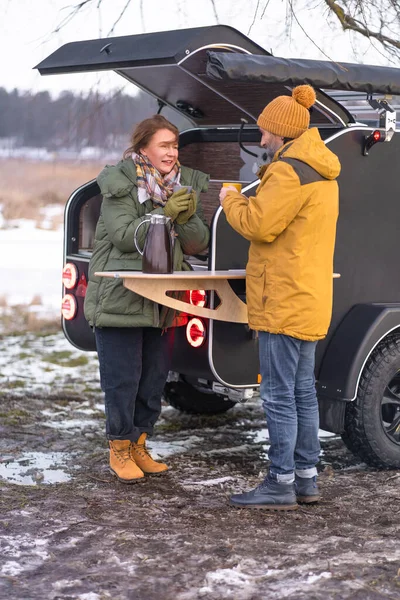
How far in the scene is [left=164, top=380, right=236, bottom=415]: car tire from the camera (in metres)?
6.00

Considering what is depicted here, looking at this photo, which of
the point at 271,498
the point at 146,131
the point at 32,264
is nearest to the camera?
the point at 271,498

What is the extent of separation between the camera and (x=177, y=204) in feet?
14.1

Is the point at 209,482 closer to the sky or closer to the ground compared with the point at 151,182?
closer to the ground

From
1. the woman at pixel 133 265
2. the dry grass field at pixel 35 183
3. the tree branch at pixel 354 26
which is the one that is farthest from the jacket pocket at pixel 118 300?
the dry grass field at pixel 35 183

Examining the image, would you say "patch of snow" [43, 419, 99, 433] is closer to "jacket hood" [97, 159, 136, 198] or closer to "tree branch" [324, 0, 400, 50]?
"jacket hood" [97, 159, 136, 198]

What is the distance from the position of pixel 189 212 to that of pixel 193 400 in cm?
195

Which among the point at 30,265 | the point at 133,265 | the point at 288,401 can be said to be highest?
the point at 133,265

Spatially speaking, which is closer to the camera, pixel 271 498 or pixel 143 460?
pixel 271 498

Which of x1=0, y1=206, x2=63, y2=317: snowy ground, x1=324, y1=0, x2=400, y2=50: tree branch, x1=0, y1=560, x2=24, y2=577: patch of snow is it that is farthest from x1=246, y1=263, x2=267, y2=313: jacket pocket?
x1=0, y1=206, x2=63, y2=317: snowy ground

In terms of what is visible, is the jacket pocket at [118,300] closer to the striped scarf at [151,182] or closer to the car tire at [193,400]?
the striped scarf at [151,182]

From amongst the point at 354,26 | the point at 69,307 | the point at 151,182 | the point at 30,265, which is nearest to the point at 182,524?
the point at 151,182

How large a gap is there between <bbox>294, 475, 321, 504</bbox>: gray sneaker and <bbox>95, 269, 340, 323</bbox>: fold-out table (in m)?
0.77

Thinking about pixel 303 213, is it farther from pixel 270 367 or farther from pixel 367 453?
pixel 367 453

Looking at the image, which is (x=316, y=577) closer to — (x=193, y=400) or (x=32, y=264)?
(x=193, y=400)
